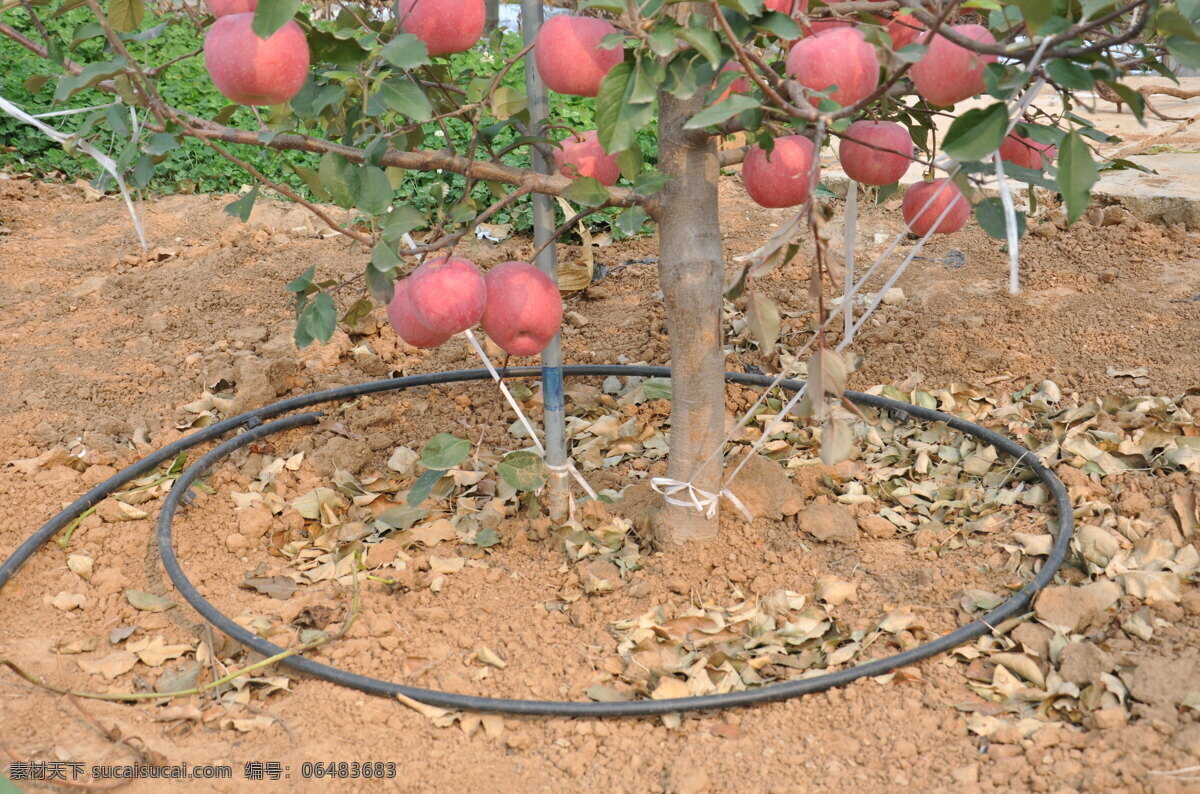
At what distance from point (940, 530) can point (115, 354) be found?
1.94 m

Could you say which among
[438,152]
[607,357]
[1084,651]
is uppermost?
[438,152]

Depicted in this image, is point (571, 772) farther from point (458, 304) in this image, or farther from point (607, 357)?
point (607, 357)

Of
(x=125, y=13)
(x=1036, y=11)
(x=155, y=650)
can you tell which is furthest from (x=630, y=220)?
(x=155, y=650)

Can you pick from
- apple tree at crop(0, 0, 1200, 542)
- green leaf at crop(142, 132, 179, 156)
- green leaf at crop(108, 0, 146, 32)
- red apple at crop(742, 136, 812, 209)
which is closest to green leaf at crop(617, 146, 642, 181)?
apple tree at crop(0, 0, 1200, 542)

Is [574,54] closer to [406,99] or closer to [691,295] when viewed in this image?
[406,99]

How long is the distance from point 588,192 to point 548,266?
0.30 m

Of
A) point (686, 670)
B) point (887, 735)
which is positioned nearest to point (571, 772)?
point (686, 670)

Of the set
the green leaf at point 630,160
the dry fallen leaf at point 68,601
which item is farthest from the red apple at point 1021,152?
the dry fallen leaf at point 68,601

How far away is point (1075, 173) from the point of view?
99cm

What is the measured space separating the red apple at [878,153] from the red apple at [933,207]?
57mm

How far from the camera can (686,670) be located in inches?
Answer: 55.9

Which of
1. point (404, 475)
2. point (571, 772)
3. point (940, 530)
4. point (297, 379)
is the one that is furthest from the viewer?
point (297, 379)

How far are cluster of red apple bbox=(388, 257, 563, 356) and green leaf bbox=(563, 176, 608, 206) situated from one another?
0.45 ft

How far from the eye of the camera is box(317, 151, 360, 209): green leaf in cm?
136
